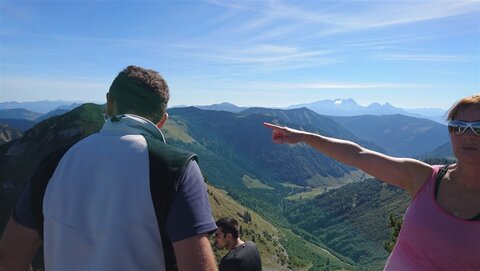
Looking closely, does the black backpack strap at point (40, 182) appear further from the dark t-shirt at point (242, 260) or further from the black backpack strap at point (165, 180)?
the dark t-shirt at point (242, 260)

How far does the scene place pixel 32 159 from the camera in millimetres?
148500

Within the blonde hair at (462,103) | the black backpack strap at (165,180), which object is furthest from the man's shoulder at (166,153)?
the blonde hair at (462,103)

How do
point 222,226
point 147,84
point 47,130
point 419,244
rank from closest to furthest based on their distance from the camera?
point 147,84
point 419,244
point 222,226
point 47,130

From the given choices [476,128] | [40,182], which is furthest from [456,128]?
[40,182]

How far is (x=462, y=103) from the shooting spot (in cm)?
438

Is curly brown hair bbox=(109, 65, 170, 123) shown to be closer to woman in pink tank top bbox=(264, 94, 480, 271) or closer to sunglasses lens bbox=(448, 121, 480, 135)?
woman in pink tank top bbox=(264, 94, 480, 271)

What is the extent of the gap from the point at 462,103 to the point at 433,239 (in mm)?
1537

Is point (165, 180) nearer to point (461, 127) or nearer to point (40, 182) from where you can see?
point (40, 182)

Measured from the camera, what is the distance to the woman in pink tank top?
386 centimetres

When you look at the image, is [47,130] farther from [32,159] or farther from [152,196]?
[152,196]

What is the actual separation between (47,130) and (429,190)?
179080mm

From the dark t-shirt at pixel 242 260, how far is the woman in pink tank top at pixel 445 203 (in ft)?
11.9

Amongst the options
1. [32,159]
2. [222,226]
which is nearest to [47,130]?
[32,159]

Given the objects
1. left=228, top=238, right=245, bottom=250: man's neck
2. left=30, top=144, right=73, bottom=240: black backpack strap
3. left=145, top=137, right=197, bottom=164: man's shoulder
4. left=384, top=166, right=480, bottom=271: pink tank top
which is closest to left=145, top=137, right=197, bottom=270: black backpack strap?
left=145, top=137, right=197, bottom=164: man's shoulder
